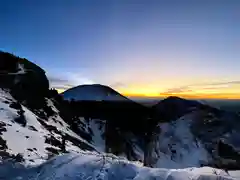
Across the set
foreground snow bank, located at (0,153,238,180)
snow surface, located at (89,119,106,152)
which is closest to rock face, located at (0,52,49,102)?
snow surface, located at (89,119,106,152)

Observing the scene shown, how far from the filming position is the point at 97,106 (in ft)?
278

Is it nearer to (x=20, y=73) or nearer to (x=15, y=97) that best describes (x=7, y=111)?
(x=15, y=97)

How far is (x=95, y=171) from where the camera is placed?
8.73 metres

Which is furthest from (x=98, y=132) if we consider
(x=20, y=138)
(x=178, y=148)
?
(x=20, y=138)

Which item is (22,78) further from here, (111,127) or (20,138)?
(20,138)

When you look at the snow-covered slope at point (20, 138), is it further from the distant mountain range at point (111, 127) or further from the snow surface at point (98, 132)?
the snow surface at point (98, 132)

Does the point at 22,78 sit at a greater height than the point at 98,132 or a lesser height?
greater

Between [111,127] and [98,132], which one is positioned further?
[111,127]

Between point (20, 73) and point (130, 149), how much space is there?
30.0m

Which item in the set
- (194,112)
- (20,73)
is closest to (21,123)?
(20,73)

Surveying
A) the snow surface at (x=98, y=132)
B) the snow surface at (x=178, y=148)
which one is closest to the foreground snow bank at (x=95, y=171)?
the snow surface at (x=98, y=132)

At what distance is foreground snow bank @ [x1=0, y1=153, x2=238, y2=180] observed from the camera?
8148 mm

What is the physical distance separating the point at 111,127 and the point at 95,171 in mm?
59741

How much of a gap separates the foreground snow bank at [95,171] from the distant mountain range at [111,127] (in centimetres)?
1548
